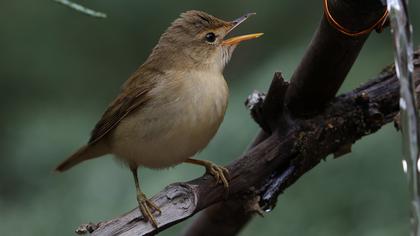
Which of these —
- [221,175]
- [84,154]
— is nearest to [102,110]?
[84,154]

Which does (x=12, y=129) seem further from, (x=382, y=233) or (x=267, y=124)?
(x=382, y=233)

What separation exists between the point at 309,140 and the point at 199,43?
0.69 meters

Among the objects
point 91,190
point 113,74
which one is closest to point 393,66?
point 91,190

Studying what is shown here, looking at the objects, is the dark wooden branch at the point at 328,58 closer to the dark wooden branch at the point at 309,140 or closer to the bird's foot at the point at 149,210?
the dark wooden branch at the point at 309,140

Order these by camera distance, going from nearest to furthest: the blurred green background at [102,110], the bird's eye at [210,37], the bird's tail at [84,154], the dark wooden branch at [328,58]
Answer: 1. the dark wooden branch at [328,58]
2. the bird's eye at [210,37]
3. the bird's tail at [84,154]
4. the blurred green background at [102,110]

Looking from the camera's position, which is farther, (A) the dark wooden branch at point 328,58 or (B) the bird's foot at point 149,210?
(B) the bird's foot at point 149,210

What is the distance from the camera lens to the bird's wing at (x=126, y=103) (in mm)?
3523

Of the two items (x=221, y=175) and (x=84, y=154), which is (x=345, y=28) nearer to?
(x=221, y=175)


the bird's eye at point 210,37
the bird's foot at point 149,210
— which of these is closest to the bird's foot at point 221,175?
the bird's foot at point 149,210

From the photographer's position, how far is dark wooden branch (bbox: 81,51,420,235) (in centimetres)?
326

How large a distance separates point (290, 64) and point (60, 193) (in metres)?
1.35

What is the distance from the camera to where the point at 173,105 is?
11.0ft

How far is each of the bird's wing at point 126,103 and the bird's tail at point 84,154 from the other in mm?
65

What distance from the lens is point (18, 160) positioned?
4617 mm
